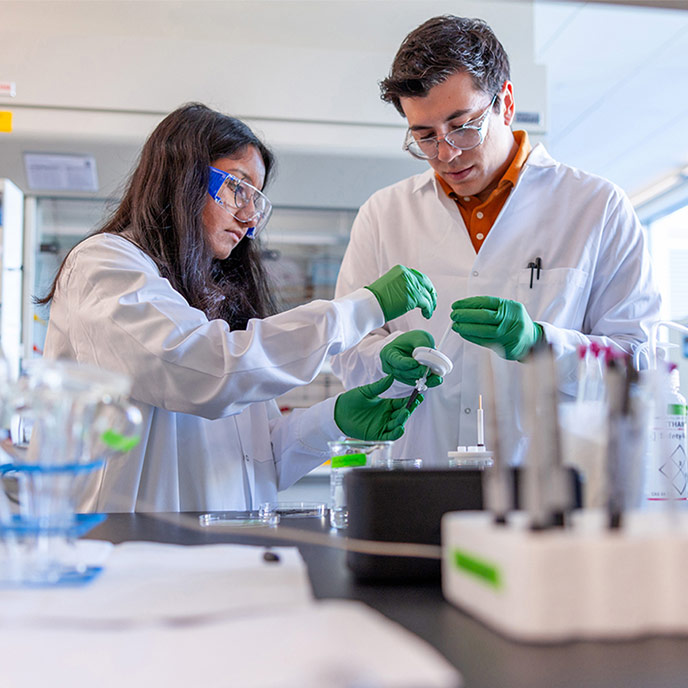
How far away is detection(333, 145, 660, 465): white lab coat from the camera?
203 centimetres

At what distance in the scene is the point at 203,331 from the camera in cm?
149

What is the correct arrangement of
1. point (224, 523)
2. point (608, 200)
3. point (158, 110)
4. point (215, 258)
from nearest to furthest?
point (224, 523) < point (215, 258) < point (608, 200) < point (158, 110)

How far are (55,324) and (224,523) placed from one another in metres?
0.72

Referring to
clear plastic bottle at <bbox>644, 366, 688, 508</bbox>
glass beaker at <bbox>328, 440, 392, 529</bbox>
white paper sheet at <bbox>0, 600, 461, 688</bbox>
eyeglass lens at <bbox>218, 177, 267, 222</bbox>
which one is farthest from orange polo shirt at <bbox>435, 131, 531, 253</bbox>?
white paper sheet at <bbox>0, 600, 461, 688</bbox>

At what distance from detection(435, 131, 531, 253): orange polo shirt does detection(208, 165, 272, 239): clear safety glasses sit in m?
0.63

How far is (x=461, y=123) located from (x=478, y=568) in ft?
4.86

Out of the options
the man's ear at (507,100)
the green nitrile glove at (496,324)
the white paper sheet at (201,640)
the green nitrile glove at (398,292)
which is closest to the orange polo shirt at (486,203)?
the man's ear at (507,100)

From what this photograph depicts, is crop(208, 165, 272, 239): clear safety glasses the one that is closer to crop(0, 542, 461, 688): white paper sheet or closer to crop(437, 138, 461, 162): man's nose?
crop(437, 138, 461, 162): man's nose

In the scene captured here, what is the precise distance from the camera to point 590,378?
3.42 ft

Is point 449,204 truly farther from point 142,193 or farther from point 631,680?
point 631,680

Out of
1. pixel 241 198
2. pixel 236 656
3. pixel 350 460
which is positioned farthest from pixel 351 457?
pixel 241 198

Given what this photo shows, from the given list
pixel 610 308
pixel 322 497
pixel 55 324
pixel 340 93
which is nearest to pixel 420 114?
pixel 610 308

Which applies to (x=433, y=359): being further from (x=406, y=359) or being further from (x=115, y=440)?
(x=115, y=440)

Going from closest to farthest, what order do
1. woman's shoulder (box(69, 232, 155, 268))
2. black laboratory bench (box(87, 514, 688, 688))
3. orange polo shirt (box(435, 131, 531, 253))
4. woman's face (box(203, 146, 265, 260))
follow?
black laboratory bench (box(87, 514, 688, 688)) → woman's shoulder (box(69, 232, 155, 268)) → woman's face (box(203, 146, 265, 260)) → orange polo shirt (box(435, 131, 531, 253))
